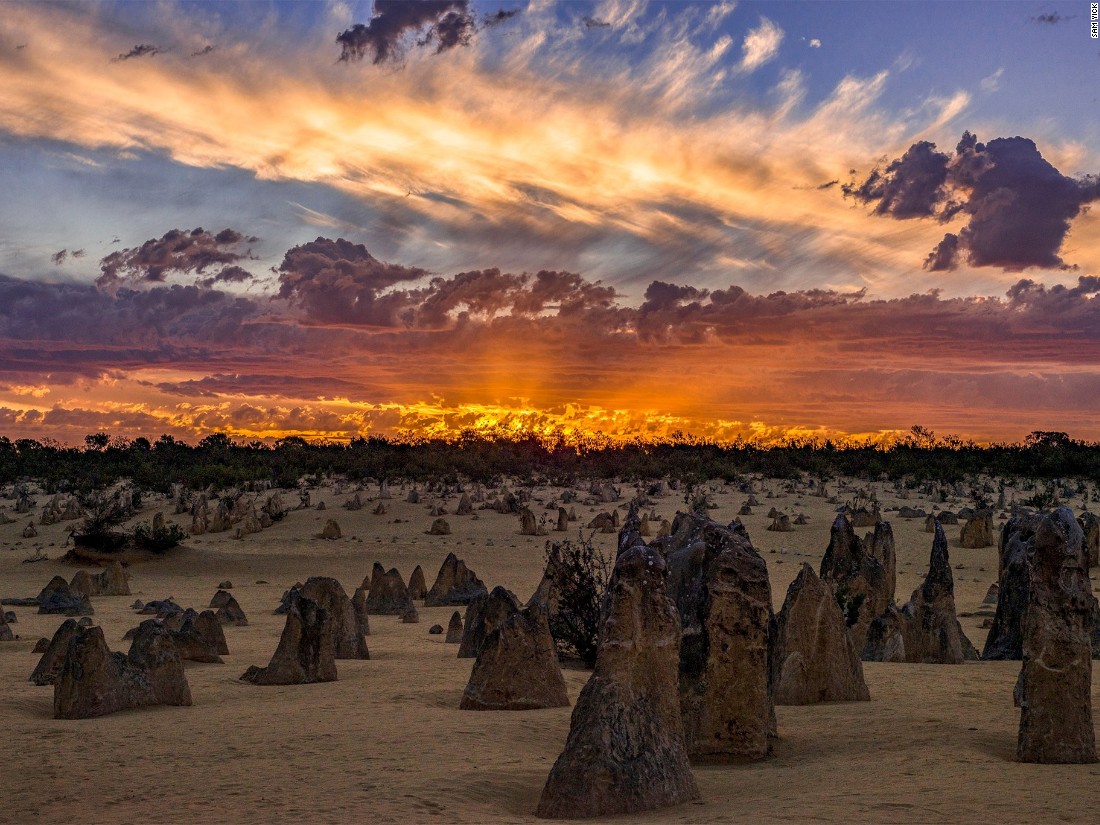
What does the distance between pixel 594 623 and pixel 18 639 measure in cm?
807

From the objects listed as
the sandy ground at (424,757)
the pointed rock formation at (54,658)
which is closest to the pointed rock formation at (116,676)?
the sandy ground at (424,757)

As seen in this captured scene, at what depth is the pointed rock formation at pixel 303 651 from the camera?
11.8 meters

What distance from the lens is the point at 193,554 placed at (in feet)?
93.9

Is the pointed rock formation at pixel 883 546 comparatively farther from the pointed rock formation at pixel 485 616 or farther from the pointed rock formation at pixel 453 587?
the pointed rock formation at pixel 453 587

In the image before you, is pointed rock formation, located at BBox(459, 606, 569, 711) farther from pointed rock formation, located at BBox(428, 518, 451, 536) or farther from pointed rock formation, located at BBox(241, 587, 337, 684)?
pointed rock formation, located at BBox(428, 518, 451, 536)

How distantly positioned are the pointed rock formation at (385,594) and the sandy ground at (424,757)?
4.68m

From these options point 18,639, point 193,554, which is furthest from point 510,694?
point 193,554

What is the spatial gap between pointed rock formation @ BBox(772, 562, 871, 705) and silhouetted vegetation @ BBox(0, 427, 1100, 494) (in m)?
32.7

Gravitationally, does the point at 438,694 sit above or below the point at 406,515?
below

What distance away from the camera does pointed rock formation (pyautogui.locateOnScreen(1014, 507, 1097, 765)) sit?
7109mm

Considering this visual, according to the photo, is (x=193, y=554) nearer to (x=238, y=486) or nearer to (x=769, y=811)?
(x=238, y=486)

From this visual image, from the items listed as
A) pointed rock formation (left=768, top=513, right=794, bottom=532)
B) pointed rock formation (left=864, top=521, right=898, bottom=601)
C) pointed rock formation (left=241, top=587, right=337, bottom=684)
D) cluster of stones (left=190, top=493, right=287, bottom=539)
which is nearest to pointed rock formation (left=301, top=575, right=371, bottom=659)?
pointed rock formation (left=241, top=587, right=337, bottom=684)

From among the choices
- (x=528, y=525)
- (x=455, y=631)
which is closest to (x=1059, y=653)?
(x=455, y=631)

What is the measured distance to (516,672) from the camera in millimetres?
10219
